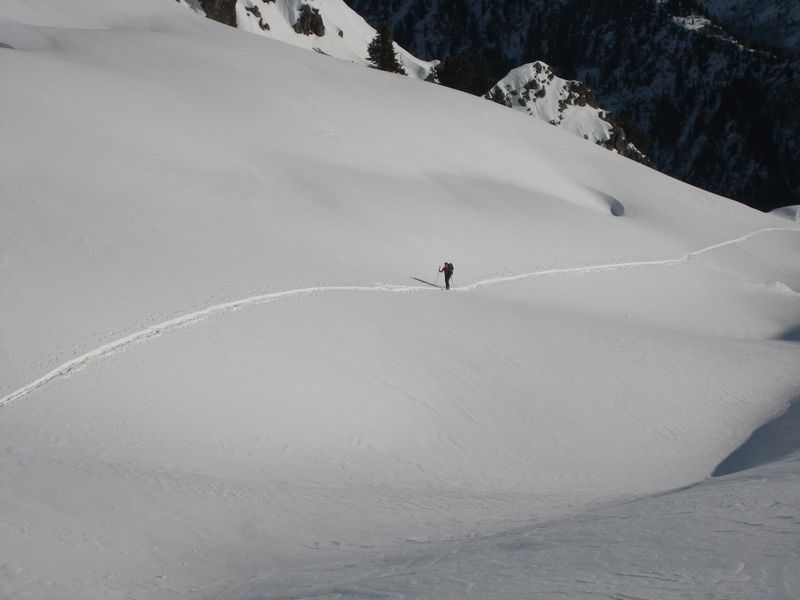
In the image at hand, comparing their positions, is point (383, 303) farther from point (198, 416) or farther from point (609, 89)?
point (609, 89)

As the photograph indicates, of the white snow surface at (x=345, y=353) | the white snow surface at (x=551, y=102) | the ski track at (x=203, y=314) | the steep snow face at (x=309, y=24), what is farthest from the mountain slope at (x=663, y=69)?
the ski track at (x=203, y=314)

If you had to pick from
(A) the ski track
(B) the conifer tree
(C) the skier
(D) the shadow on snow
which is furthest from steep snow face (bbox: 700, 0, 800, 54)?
(D) the shadow on snow

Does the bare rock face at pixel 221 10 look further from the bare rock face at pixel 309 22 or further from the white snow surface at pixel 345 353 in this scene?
the white snow surface at pixel 345 353

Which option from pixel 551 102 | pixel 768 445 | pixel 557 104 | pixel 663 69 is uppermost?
pixel 663 69

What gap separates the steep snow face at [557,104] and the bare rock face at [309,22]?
81.5ft

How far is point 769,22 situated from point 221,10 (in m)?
168

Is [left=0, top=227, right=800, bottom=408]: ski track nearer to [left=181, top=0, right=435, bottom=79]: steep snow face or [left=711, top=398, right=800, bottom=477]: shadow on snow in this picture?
[left=711, top=398, right=800, bottom=477]: shadow on snow

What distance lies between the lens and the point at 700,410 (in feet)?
68.1

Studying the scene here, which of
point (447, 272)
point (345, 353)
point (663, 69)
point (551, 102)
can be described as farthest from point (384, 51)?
point (663, 69)

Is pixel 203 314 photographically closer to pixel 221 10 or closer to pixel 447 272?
pixel 447 272

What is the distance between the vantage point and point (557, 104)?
9656cm

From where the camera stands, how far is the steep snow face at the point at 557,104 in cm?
9506

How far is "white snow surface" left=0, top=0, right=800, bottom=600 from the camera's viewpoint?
1018cm

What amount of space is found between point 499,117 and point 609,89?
133729 mm
